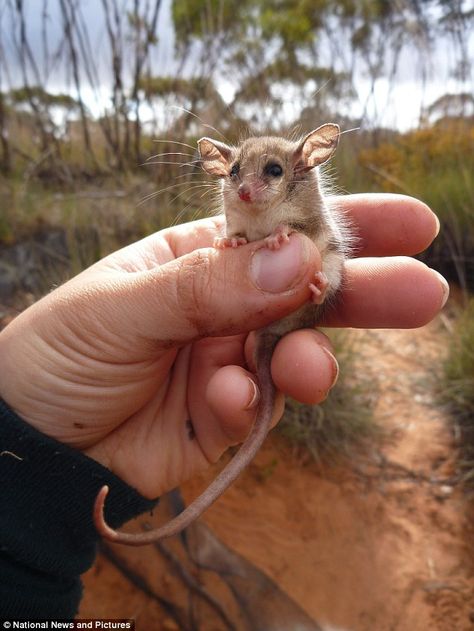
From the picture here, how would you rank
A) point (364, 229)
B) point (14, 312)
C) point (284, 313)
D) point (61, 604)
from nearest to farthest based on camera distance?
1. point (284, 313)
2. point (61, 604)
3. point (364, 229)
4. point (14, 312)

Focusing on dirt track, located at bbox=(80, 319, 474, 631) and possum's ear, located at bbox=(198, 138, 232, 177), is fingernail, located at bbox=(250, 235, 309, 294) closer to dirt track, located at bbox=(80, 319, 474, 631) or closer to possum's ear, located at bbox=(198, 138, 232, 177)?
possum's ear, located at bbox=(198, 138, 232, 177)

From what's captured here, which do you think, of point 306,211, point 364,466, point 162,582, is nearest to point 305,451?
point 364,466

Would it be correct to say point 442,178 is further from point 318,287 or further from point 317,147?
point 318,287

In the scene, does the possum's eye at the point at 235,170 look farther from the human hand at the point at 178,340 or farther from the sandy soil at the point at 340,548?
the sandy soil at the point at 340,548

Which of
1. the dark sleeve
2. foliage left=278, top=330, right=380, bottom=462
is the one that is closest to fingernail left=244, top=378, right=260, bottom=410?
the dark sleeve

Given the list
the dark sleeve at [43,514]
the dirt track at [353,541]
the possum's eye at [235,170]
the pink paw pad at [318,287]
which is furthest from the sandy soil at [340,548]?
the possum's eye at [235,170]

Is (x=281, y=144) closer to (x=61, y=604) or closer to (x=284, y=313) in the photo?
(x=284, y=313)

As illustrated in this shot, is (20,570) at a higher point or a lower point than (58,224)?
lower
